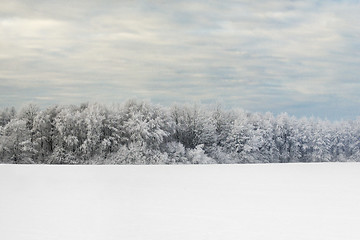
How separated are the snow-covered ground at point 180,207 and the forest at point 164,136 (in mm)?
18125

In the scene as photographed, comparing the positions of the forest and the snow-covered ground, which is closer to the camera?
the snow-covered ground

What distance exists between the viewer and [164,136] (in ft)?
89.4

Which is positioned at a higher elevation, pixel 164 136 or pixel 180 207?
pixel 180 207

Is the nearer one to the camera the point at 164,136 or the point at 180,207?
the point at 180,207

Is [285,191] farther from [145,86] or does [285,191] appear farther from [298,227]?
[145,86]

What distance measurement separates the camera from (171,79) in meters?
29.4

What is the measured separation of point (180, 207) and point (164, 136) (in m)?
22.3

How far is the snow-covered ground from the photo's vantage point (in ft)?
12.6

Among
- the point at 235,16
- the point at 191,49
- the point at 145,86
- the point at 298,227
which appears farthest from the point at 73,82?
the point at 298,227

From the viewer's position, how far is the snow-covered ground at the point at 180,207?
151 inches

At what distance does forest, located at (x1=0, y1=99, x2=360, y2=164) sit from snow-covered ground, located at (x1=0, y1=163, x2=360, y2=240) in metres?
18.1

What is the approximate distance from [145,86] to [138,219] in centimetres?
2453

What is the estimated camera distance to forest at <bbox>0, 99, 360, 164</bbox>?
84.5 ft

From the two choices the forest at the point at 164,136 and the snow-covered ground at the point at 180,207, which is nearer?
the snow-covered ground at the point at 180,207
